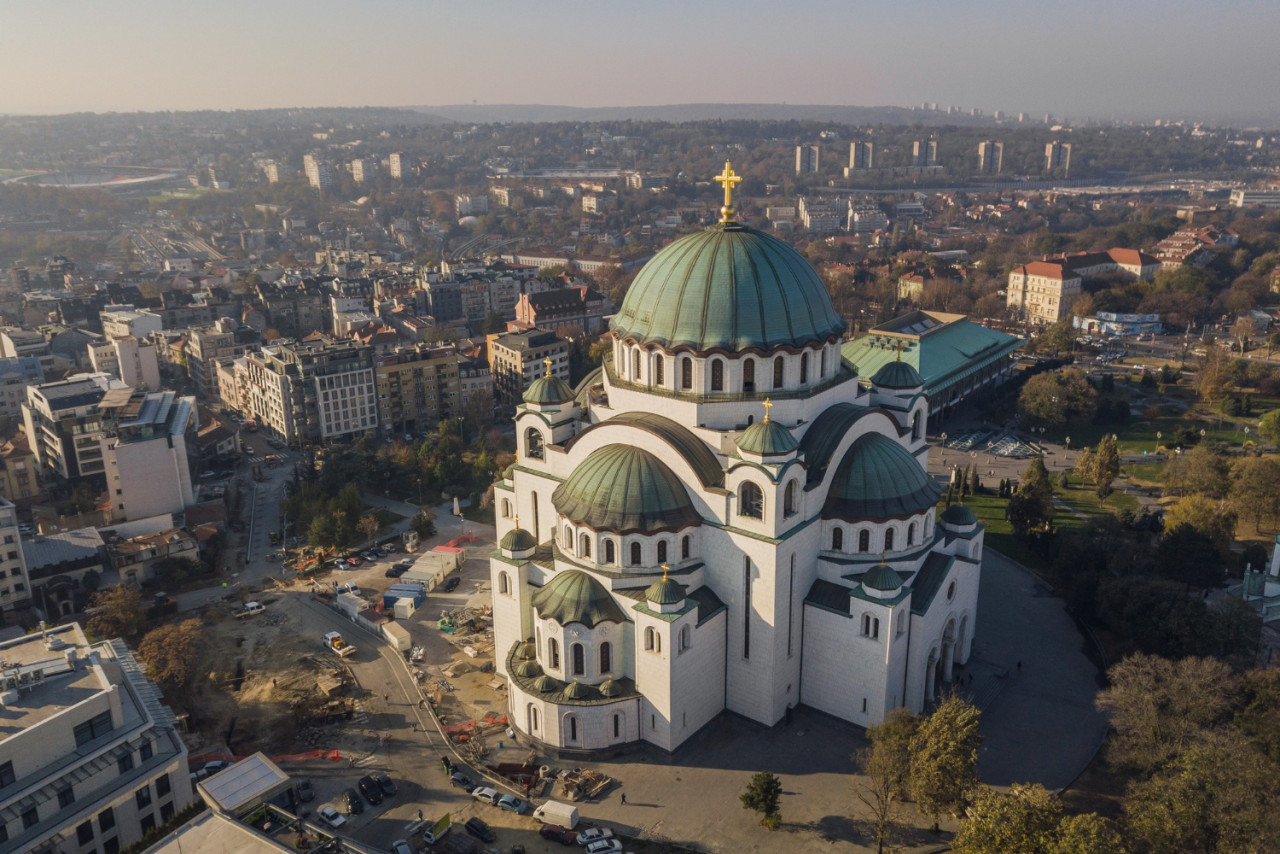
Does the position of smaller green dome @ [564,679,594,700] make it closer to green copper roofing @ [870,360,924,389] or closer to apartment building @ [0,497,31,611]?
green copper roofing @ [870,360,924,389]

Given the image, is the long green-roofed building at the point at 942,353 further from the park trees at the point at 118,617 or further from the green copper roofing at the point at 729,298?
the park trees at the point at 118,617

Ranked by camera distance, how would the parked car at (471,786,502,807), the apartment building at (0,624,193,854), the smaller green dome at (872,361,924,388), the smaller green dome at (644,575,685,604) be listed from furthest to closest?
1. the smaller green dome at (872,361,924,388)
2. the smaller green dome at (644,575,685,604)
3. the parked car at (471,786,502,807)
4. the apartment building at (0,624,193,854)

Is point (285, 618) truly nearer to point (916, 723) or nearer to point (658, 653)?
point (658, 653)

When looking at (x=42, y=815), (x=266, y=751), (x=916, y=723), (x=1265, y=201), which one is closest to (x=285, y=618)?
(x=266, y=751)

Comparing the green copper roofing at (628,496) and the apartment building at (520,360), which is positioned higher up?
the green copper roofing at (628,496)

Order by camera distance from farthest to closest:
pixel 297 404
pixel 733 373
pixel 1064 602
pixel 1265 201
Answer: pixel 1265 201
pixel 297 404
pixel 1064 602
pixel 733 373

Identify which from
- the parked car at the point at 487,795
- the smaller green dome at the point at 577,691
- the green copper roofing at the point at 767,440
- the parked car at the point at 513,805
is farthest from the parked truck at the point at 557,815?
the green copper roofing at the point at 767,440

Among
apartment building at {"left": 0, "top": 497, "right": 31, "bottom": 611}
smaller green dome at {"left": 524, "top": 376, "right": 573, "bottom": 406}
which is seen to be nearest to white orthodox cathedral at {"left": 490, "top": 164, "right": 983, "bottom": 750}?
smaller green dome at {"left": 524, "top": 376, "right": 573, "bottom": 406}
